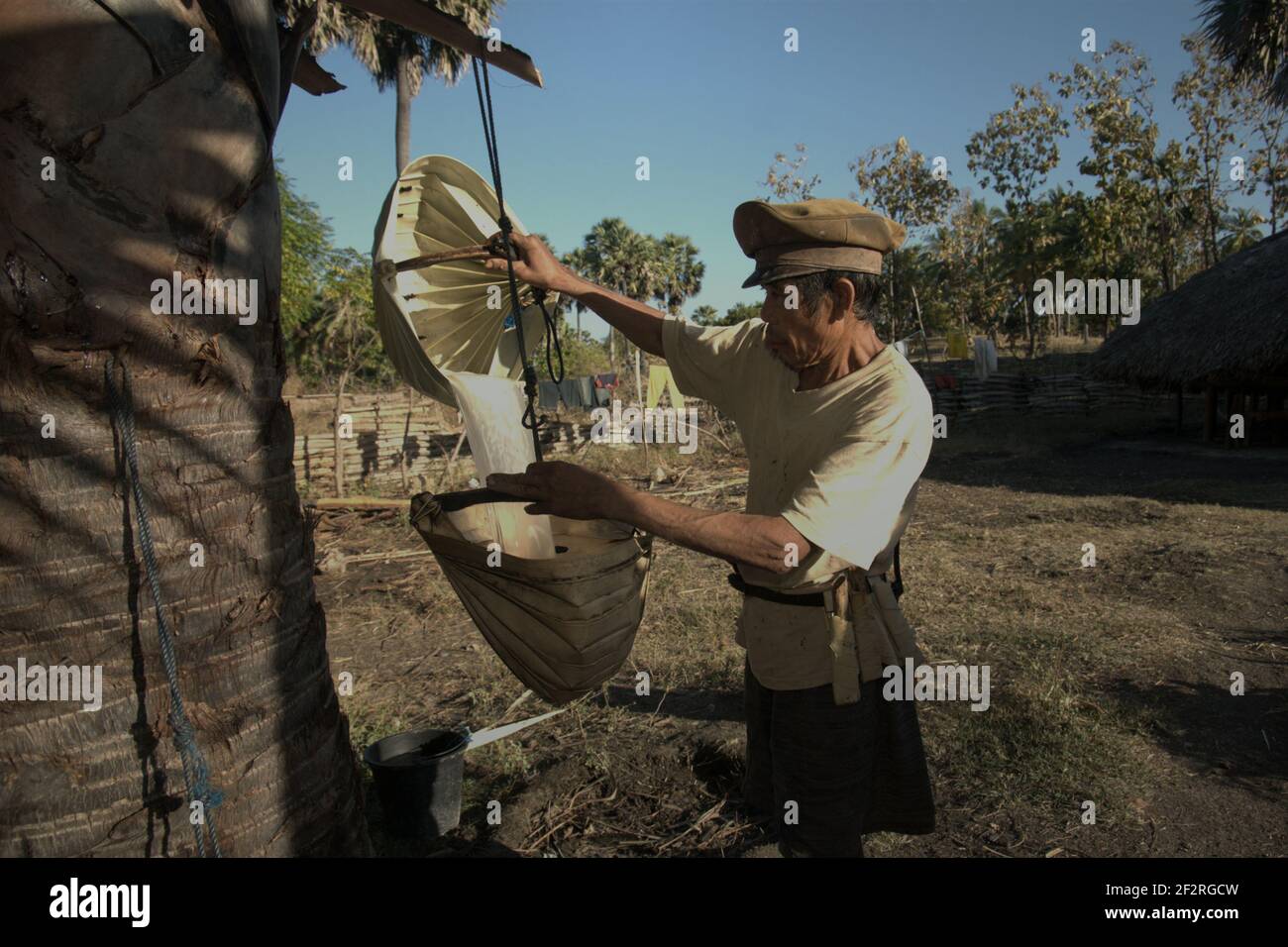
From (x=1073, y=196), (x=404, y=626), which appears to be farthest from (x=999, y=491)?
(x=1073, y=196)

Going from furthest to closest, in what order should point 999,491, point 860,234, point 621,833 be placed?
point 999,491
point 621,833
point 860,234

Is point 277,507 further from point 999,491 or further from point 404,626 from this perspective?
point 999,491

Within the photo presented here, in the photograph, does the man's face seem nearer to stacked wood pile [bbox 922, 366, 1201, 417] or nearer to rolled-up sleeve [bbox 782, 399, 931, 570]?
rolled-up sleeve [bbox 782, 399, 931, 570]

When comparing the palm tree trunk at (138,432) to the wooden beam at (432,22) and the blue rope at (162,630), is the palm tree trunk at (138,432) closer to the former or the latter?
the blue rope at (162,630)

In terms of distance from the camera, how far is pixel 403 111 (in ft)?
66.1

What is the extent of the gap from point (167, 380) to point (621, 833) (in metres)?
2.22

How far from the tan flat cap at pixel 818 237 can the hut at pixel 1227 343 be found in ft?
38.7

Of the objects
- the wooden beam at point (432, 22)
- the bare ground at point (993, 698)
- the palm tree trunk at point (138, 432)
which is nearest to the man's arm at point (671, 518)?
the palm tree trunk at point (138, 432)

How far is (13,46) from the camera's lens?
1267mm

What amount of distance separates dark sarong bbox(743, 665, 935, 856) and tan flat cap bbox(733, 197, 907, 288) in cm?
98

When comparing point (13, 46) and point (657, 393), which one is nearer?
point (13, 46)

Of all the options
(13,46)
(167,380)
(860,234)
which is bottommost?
(167,380)

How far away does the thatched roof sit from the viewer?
1115 cm

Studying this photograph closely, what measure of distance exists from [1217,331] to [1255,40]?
5957 millimetres
